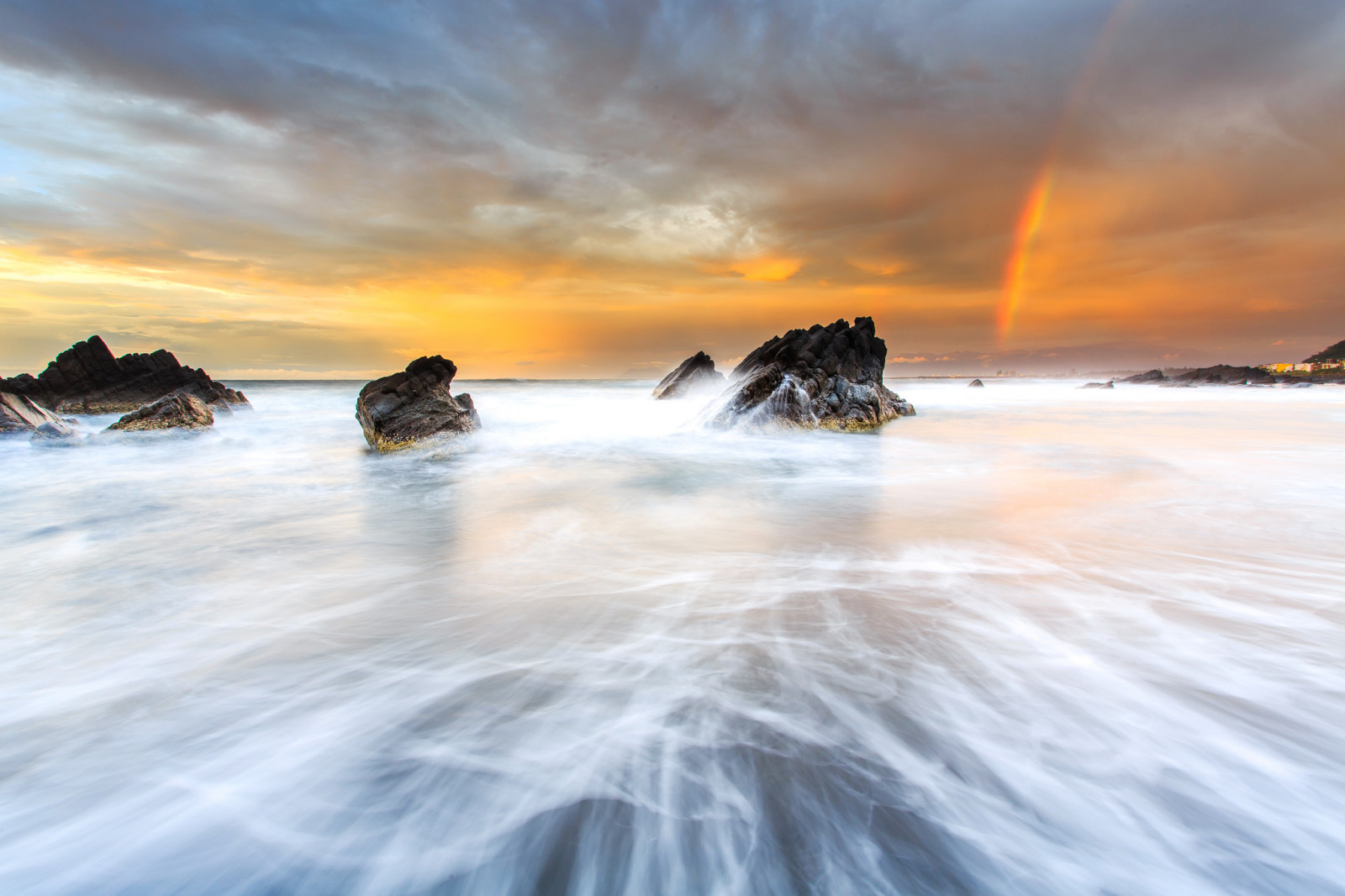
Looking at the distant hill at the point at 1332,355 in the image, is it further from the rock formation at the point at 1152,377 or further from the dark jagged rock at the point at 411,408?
the dark jagged rock at the point at 411,408

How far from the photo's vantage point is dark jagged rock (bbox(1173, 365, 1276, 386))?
53250mm

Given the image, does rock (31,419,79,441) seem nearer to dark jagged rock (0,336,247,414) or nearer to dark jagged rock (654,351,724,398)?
dark jagged rock (0,336,247,414)

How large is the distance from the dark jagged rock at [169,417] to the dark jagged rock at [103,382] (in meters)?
6.30

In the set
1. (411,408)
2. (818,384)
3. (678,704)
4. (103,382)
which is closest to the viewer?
(678,704)

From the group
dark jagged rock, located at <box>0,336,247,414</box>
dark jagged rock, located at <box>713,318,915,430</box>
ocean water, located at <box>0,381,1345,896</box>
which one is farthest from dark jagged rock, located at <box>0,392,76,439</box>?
dark jagged rock, located at <box>713,318,915,430</box>

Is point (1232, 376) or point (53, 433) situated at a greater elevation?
point (1232, 376)

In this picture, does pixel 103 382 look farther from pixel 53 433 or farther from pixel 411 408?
pixel 411 408

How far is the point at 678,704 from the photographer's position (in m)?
2.24

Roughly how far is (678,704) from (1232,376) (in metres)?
80.7

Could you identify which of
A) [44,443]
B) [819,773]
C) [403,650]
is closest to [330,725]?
[403,650]

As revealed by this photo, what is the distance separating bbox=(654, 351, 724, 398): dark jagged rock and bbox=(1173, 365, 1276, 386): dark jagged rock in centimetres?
6407

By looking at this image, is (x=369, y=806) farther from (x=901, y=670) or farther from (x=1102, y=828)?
(x=1102, y=828)

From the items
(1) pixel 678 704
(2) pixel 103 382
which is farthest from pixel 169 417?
(1) pixel 678 704

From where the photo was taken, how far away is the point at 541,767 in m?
1.88
